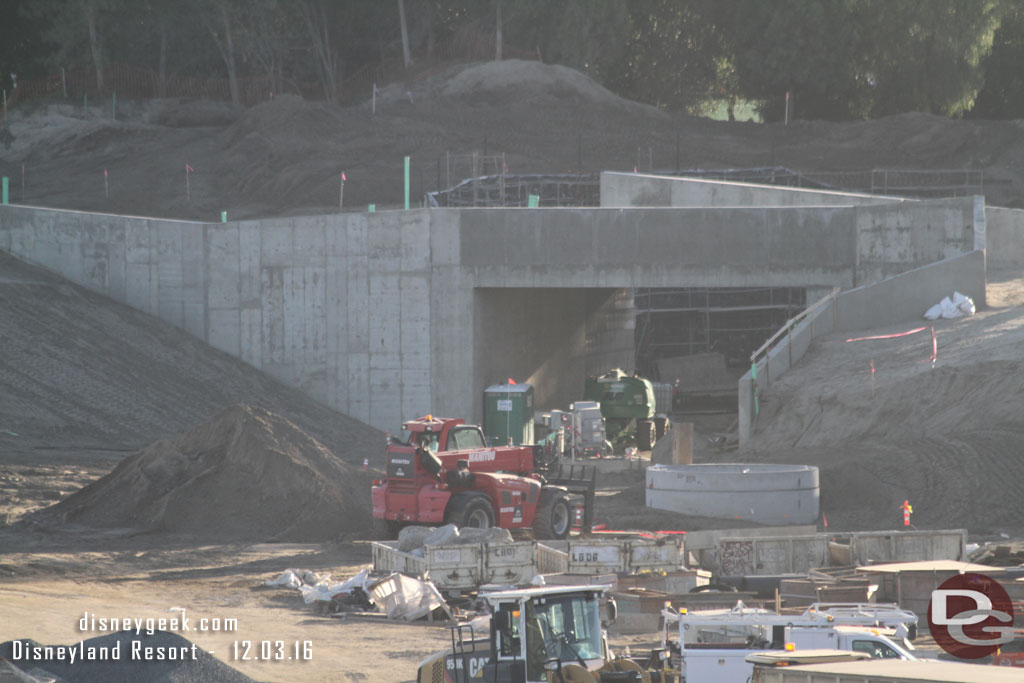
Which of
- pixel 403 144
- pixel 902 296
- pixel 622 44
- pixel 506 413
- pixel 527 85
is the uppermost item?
pixel 622 44

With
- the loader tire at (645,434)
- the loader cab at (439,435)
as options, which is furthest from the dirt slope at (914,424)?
the loader cab at (439,435)

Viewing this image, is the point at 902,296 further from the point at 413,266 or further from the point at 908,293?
the point at 413,266

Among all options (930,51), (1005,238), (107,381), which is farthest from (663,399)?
(930,51)

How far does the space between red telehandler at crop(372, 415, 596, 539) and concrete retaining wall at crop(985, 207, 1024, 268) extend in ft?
62.0

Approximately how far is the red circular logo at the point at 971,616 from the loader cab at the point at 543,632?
3.74 meters

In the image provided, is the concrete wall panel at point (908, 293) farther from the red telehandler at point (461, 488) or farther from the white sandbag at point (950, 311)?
the red telehandler at point (461, 488)

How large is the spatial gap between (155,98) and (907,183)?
1492 inches

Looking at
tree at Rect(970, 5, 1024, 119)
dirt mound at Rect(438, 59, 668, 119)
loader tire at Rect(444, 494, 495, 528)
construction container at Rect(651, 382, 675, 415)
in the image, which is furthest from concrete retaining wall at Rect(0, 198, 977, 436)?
tree at Rect(970, 5, 1024, 119)

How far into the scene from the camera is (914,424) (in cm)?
2745

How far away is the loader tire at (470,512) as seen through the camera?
20.9 m

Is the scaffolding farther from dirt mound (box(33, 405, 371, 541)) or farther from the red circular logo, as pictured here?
the red circular logo

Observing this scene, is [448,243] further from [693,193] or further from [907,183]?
[907,183]

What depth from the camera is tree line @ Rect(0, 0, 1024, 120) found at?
61844mm

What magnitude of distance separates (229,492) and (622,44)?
49210mm
